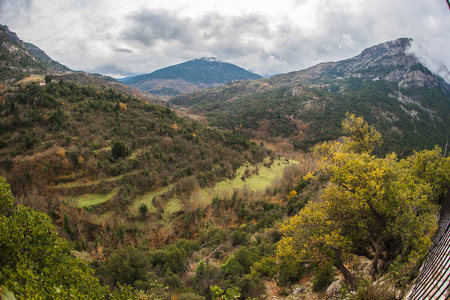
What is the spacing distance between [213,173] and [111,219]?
20482mm

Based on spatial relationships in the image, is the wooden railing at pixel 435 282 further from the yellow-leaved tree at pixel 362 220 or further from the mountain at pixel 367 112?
the mountain at pixel 367 112

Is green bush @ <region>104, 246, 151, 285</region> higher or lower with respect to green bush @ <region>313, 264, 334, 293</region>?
lower

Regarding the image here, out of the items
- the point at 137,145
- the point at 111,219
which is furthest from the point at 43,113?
the point at 111,219

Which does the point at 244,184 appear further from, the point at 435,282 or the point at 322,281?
the point at 435,282

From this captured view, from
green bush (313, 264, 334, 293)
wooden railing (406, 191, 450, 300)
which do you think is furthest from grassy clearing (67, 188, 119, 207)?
wooden railing (406, 191, 450, 300)

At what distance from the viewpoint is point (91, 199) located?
31.0m

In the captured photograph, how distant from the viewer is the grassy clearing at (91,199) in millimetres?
29875

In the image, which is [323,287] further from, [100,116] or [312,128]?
[312,128]

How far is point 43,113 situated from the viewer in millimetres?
37219

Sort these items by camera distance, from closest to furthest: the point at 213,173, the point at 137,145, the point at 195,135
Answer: the point at 137,145, the point at 213,173, the point at 195,135

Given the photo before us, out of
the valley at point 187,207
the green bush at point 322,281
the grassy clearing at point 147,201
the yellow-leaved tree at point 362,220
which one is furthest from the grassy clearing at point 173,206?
the yellow-leaved tree at point 362,220

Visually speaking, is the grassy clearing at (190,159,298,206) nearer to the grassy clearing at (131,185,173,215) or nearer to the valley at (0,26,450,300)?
the valley at (0,26,450,300)

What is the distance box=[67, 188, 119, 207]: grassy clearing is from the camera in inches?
1176

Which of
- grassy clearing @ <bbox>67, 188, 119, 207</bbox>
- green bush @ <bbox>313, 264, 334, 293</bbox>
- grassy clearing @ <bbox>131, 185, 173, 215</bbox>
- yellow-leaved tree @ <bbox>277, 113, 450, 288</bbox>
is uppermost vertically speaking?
yellow-leaved tree @ <bbox>277, 113, 450, 288</bbox>
